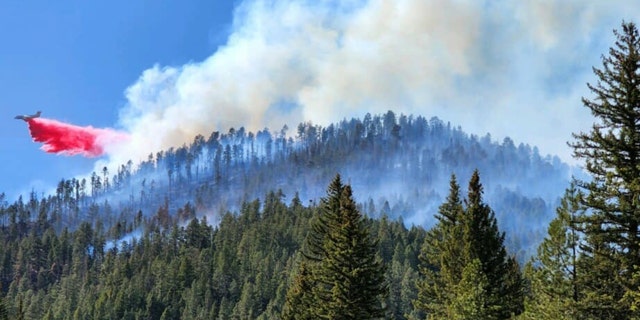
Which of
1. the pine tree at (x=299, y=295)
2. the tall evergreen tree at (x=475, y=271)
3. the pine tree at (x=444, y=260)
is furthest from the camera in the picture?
the pine tree at (x=299, y=295)

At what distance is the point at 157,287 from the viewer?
15862 centimetres

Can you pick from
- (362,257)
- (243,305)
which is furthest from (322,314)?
(243,305)

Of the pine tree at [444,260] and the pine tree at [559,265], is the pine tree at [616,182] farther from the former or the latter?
the pine tree at [444,260]

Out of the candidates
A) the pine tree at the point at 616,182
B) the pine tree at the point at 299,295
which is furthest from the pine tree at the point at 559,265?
the pine tree at the point at 299,295

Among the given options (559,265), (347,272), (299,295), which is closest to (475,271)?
(559,265)

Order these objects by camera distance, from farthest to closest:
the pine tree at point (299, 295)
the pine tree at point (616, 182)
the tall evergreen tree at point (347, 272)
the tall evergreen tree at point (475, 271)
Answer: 1. the pine tree at point (299, 295)
2. the tall evergreen tree at point (347, 272)
3. the tall evergreen tree at point (475, 271)
4. the pine tree at point (616, 182)

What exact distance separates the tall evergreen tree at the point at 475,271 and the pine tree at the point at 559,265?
4.10m

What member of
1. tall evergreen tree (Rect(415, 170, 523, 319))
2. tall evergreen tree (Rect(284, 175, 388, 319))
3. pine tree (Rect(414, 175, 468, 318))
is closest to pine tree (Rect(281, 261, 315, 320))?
tall evergreen tree (Rect(284, 175, 388, 319))

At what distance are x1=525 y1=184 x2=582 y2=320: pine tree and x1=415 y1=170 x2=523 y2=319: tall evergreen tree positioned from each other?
410 cm

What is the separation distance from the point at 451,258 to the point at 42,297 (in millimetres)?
166960

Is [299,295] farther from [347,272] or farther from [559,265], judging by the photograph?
[559,265]

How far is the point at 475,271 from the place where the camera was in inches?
1344

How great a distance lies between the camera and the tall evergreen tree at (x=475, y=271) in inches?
1340

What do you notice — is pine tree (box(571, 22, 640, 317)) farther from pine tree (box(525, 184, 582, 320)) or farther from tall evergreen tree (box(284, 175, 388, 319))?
tall evergreen tree (box(284, 175, 388, 319))
